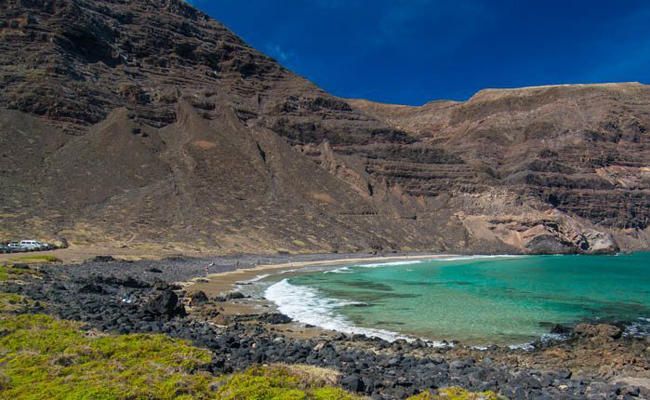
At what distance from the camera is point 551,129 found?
5842 inches

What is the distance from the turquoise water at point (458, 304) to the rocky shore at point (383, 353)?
8.32 feet

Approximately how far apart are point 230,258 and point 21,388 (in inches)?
1909

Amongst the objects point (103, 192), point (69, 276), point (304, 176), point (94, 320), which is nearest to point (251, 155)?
point (304, 176)

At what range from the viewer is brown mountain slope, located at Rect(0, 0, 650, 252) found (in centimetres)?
6438

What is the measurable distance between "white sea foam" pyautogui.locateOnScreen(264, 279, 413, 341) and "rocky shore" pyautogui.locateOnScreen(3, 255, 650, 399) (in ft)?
4.75

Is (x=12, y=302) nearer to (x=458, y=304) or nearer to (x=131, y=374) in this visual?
(x=131, y=374)

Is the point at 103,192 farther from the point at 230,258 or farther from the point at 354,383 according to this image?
the point at 354,383

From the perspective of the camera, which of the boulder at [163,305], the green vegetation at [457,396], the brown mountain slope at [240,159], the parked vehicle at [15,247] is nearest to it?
the green vegetation at [457,396]

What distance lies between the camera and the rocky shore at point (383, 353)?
10.2 m

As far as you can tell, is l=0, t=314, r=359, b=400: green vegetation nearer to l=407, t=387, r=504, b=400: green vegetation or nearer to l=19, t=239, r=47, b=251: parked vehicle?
l=407, t=387, r=504, b=400: green vegetation

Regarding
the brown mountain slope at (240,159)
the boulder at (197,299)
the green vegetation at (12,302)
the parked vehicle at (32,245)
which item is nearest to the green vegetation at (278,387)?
the green vegetation at (12,302)

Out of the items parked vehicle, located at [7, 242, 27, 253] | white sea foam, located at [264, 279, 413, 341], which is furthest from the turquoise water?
parked vehicle, located at [7, 242, 27, 253]

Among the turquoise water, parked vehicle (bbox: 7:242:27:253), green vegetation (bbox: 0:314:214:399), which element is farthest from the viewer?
parked vehicle (bbox: 7:242:27:253)

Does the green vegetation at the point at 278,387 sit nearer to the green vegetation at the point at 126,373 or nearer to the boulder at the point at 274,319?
the green vegetation at the point at 126,373
